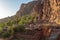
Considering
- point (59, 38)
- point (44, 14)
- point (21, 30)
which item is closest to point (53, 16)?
point (44, 14)

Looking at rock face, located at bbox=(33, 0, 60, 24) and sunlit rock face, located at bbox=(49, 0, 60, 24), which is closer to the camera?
sunlit rock face, located at bbox=(49, 0, 60, 24)

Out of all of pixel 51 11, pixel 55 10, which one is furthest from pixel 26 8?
pixel 55 10

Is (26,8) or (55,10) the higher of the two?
(26,8)

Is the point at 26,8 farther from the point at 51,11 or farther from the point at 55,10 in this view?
the point at 55,10

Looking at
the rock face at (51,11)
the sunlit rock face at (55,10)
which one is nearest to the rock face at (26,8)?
the rock face at (51,11)

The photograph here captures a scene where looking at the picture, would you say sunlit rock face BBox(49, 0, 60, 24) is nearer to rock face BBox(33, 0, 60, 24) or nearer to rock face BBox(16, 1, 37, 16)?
rock face BBox(33, 0, 60, 24)

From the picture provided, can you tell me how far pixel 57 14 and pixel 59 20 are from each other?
536 cm

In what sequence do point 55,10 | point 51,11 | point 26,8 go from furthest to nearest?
point 26,8, point 51,11, point 55,10

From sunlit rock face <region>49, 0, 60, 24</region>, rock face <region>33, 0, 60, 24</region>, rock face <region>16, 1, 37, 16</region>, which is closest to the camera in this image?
sunlit rock face <region>49, 0, 60, 24</region>

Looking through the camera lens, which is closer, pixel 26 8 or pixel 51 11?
pixel 51 11

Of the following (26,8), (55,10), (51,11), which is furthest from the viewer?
(26,8)

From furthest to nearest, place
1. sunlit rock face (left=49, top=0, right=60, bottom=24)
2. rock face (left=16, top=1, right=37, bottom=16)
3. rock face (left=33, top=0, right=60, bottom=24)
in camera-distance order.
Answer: rock face (left=16, top=1, right=37, bottom=16) < rock face (left=33, top=0, right=60, bottom=24) < sunlit rock face (left=49, top=0, right=60, bottom=24)

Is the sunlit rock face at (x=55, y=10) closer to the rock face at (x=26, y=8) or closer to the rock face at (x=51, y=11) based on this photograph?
the rock face at (x=51, y=11)

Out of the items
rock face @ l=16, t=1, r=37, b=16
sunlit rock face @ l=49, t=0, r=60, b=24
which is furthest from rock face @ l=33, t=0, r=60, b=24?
rock face @ l=16, t=1, r=37, b=16
